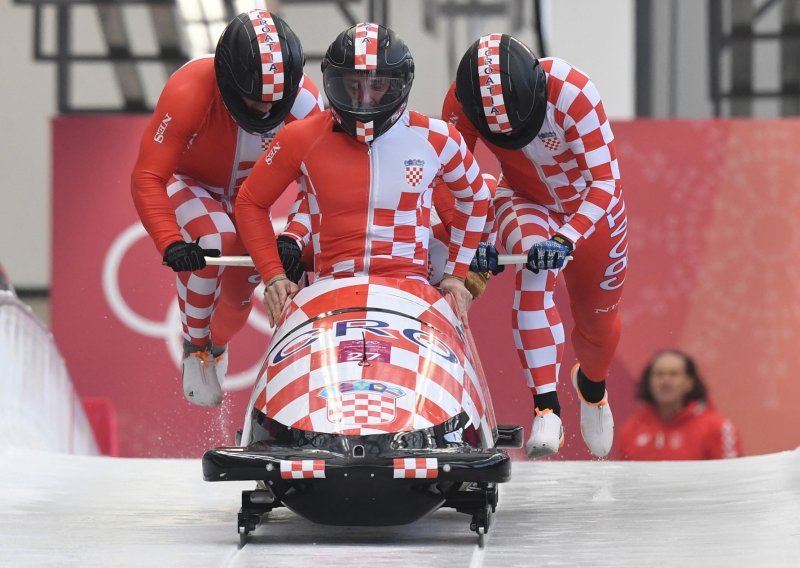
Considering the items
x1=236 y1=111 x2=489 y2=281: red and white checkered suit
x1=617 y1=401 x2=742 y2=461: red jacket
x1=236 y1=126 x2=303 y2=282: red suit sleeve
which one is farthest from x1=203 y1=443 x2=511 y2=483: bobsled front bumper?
x1=617 y1=401 x2=742 y2=461: red jacket

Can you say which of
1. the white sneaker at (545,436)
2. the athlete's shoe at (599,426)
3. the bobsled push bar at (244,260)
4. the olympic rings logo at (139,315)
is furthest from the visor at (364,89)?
the olympic rings logo at (139,315)

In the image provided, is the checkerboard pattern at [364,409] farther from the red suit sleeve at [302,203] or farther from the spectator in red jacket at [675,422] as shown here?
the spectator in red jacket at [675,422]

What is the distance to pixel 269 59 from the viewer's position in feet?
17.0

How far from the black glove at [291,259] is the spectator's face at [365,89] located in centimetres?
60

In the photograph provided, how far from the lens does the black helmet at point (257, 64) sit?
5.19 metres

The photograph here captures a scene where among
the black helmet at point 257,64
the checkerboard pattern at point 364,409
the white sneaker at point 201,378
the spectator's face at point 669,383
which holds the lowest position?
the spectator's face at point 669,383

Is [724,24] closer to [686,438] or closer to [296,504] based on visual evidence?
[686,438]

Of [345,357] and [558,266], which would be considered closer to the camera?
[345,357]

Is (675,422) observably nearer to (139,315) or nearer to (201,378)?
(201,378)

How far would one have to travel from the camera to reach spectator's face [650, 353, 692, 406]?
24.2 feet

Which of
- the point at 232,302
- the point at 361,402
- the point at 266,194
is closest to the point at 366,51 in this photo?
the point at 266,194

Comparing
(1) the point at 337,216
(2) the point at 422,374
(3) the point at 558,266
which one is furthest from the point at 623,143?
(2) the point at 422,374

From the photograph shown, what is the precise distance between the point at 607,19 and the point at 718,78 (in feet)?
2.55

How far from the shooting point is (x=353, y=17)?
32.1ft
